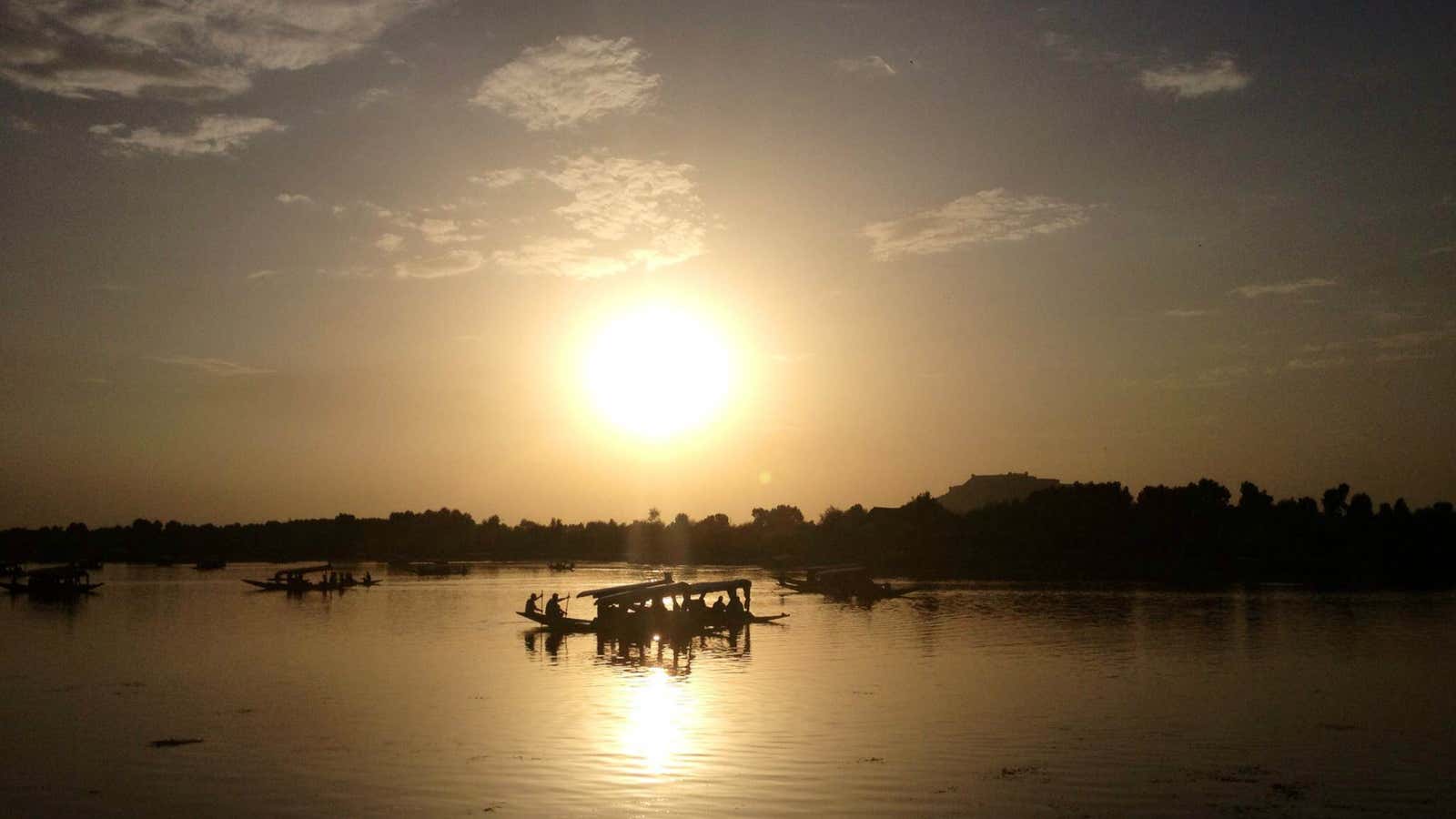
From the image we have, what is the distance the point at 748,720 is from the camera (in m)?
27.6

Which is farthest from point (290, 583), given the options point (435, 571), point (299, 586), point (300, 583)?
point (435, 571)

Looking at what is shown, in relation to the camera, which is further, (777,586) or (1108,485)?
(1108,485)

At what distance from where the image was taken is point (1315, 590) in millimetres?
82625

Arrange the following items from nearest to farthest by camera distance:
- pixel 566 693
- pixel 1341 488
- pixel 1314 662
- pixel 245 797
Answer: pixel 245 797 → pixel 566 693 → pixel 1314 662 → pixel 1341 488

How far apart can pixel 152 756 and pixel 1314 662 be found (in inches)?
1485

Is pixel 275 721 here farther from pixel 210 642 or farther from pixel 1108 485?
pixel 1108 485

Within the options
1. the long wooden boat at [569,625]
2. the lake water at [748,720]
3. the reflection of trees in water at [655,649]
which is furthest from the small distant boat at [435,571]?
the long wooden boat at [569,625]

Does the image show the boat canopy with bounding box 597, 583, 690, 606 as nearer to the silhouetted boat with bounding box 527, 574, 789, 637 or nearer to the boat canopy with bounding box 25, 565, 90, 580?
the silhouetted boat with bounding box 527, 574, 789, 637

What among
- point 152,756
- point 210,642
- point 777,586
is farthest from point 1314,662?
point 777,586

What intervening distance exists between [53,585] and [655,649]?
58106mm

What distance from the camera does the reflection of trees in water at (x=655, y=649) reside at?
40969mm

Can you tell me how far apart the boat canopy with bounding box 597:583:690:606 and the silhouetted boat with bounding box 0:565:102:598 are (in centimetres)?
4940

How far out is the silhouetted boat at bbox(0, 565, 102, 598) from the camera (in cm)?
7975

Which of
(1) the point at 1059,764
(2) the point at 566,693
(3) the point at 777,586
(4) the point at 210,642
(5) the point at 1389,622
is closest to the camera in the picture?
(1) the point at 1059,764
